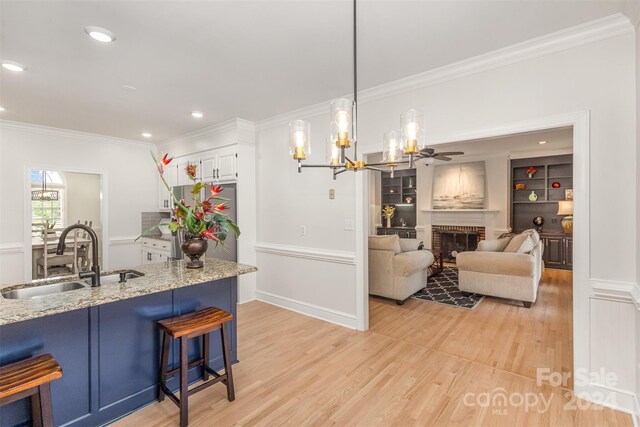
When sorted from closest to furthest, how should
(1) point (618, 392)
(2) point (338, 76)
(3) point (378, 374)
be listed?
(1) point (618, 392) → (3) point (378, 374) → (2) point (338, 76)

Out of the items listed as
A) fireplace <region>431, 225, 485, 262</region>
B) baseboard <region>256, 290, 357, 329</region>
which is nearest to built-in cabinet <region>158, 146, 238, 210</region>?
baseboard <region>256, 290, 357, 329</region>

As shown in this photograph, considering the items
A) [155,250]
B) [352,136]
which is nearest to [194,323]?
[352,136]

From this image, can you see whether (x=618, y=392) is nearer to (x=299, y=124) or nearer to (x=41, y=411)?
(x=299, y=124)

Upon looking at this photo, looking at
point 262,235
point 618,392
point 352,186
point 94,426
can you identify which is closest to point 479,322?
point 618,392

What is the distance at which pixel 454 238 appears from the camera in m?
7.58

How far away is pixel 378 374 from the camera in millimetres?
2578

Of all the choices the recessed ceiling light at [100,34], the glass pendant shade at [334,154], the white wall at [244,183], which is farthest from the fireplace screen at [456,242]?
the recessed ceiling light at [100,34]

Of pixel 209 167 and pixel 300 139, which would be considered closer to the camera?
pixel 300 139

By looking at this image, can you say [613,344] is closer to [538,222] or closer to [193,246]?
[193,246]

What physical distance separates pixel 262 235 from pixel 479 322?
3.04m

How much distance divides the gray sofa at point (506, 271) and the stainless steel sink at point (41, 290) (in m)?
4.54

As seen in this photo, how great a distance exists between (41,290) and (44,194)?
550 cm

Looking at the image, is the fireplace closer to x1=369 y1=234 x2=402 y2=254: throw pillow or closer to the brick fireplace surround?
the brick fireplace surround

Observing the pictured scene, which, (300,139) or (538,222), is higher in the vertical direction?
(300,139)
